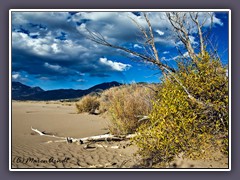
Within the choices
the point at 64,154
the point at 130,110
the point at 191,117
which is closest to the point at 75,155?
the point at 64,154

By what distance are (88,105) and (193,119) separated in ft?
32.4

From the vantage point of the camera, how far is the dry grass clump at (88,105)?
13.9m

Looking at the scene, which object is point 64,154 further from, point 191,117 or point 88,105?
point 88,105

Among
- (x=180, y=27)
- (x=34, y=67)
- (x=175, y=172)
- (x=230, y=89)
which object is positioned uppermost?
(x=180, y=27)

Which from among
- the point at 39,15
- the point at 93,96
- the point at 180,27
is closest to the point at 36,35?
the point at 39,15

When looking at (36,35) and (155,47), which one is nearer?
(36,35)

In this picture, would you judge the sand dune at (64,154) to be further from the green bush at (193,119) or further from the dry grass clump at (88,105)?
the dry grass clump at (88,105)

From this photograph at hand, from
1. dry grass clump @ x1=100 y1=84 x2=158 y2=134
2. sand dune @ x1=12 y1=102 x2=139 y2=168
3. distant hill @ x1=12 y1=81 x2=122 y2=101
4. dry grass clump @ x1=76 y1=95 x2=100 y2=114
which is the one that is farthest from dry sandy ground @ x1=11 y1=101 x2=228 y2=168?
dry grass clump @ x1=76 y1=95 x2=100 y2=114

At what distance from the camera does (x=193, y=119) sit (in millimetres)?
4426

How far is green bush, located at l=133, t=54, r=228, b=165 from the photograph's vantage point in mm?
4422

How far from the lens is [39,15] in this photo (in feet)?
16.9

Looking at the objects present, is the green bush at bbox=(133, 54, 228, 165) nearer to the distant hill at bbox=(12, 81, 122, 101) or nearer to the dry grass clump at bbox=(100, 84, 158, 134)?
the dry grass clump at bbox=(100, 84, 158, 134)
